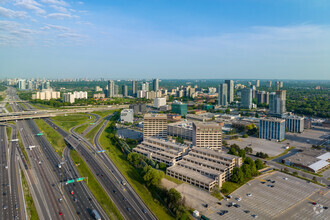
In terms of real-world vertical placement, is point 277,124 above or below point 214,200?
above

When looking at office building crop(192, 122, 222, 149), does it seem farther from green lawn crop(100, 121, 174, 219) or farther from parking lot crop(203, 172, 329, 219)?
green lawn crop(100, 121, 174, 219)

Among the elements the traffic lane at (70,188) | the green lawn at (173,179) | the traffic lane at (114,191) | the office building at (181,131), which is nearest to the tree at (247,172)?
the green lawn at (173,179)

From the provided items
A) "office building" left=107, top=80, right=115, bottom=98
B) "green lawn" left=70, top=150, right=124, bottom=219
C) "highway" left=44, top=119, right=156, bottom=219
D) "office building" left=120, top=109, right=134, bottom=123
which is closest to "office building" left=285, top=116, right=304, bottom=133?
"office building" left=120, top=109, right=134, bottom=123

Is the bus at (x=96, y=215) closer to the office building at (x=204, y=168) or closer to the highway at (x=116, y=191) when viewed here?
the highway at (x=116, y=191)

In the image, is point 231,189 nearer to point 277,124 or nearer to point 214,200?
point 214,200

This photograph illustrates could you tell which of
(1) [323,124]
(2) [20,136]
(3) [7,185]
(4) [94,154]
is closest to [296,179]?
(4) [94,154]

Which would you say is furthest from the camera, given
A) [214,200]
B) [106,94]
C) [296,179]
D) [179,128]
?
[106,94]

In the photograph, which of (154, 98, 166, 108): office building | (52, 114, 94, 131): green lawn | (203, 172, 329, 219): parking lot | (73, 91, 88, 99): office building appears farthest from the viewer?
(73, 91, 88, 99): office building
